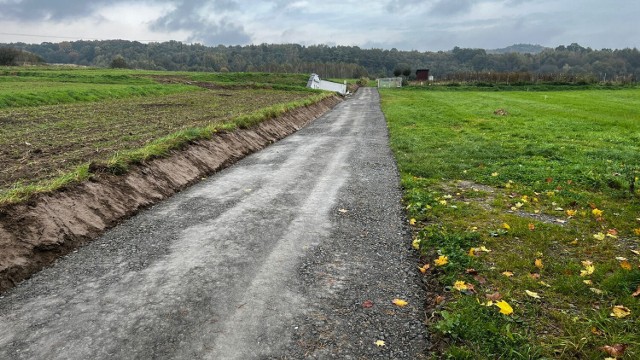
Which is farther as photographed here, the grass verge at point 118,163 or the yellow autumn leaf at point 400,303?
the grass verge at point 118,163

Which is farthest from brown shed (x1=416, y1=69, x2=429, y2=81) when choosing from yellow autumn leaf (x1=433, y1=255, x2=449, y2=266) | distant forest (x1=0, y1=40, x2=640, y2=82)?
yellow autumn leaf (x1=433, y1=255, x2=449, y2=266)

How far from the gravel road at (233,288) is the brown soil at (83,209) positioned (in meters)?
0.30

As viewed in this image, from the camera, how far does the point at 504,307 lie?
16.0 ft

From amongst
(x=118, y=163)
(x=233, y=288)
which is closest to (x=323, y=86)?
(x=118, y=163)

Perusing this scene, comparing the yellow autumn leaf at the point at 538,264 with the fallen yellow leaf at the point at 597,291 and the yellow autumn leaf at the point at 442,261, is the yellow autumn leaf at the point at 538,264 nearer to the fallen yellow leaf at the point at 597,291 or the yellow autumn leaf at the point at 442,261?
the fallen yellow leaf at the point at 597,291

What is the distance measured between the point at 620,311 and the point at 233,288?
15.4 feet

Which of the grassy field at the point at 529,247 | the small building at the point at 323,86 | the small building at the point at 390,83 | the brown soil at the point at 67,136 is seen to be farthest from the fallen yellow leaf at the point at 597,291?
the small building at the point at 390,83

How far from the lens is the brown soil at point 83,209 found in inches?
252

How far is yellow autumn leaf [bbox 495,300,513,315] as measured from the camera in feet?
15.8

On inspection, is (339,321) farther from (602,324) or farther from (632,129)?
(632,129)

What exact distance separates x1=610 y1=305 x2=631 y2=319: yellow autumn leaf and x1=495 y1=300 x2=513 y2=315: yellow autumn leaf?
116cm

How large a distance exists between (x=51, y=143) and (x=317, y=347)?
13372 mm

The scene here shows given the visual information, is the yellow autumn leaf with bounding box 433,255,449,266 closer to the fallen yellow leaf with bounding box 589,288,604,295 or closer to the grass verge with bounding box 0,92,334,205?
the fallen yellow leaf with bounding box 589,288,604,295

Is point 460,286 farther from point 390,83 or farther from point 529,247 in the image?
point 390,83
